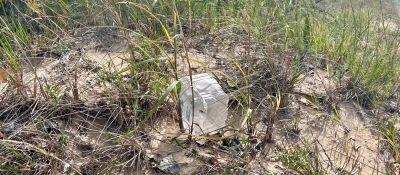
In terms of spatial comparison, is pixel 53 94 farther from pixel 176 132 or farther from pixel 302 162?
pixel 302 162

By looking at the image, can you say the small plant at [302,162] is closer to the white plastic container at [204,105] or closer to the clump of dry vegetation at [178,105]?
the clump of dry vegetation at [178,105]

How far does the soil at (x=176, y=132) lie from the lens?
1.55 metres

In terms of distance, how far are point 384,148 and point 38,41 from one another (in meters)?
2.25

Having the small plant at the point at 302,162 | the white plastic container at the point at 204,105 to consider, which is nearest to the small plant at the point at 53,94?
the white plastic container at the point at 204,105

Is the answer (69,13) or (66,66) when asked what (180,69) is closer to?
(66,66)

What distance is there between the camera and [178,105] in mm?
1607

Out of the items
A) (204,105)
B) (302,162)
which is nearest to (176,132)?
(204,105)

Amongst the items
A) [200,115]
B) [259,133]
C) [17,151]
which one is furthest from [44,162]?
[259,133]

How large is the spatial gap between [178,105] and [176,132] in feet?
0.76

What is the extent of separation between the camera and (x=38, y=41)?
232 centimetres

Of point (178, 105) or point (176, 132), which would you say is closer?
point (178, 105)

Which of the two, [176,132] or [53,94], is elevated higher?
[53,94]

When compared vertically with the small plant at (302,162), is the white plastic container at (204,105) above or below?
above

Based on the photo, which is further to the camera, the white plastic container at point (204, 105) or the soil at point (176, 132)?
the white plastic container at point (204, 105)
